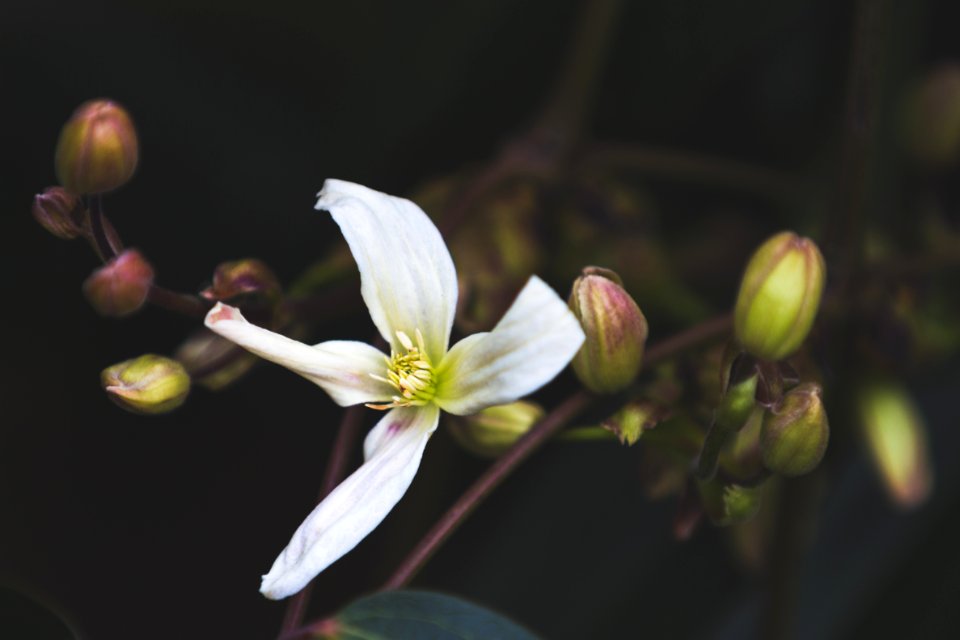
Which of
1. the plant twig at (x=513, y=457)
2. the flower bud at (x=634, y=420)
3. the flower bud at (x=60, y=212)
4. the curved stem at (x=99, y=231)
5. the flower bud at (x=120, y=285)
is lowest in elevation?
the plant twig at (x=513, y=457)

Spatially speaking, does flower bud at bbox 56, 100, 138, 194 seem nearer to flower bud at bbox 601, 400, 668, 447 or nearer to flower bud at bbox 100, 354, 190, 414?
flower bud at bbox 100, 354, 190, 414

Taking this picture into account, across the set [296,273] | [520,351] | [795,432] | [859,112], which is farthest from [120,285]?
[296,273]

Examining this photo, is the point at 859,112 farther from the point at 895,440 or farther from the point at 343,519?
the point at 343,519

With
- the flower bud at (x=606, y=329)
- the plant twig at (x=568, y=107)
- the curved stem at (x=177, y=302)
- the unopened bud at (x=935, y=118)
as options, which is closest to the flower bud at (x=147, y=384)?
the curved stem at (x=177, y=302)

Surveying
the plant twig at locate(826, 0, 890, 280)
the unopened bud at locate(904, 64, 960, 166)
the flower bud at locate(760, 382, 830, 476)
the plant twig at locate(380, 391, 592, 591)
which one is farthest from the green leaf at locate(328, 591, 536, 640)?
the unopened bud at locate(904, 64, 960, 166)

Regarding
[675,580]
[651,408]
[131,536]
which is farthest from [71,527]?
[651,408]

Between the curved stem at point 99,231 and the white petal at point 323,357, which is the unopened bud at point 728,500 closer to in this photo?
the white petal at point 323,357
